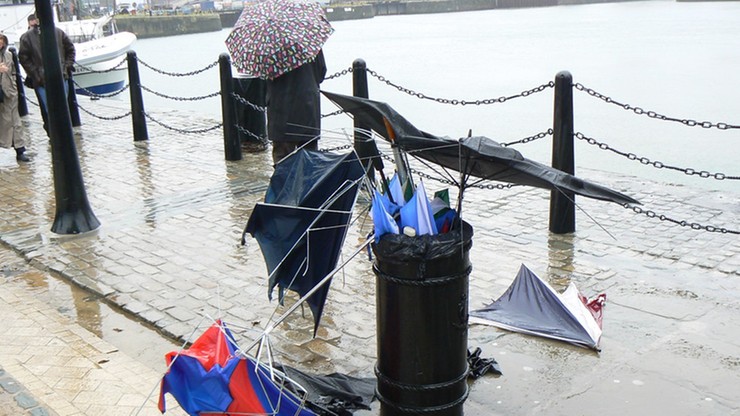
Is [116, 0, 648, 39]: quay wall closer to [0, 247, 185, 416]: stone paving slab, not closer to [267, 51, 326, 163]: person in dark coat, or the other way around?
[267, 51, 326, 163]: person in dark coat

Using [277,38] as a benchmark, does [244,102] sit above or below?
below

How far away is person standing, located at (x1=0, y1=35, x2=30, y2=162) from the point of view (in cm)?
1060

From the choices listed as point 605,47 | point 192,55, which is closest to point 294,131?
point 605,47

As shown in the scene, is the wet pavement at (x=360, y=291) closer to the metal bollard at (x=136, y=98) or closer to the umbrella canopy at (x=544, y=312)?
the umbrella canopy at (x=544, y=312)

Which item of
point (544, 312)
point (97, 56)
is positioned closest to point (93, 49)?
point (97, 56)

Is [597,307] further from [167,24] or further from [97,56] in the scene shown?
[167,24]

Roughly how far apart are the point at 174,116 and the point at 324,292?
438 inches

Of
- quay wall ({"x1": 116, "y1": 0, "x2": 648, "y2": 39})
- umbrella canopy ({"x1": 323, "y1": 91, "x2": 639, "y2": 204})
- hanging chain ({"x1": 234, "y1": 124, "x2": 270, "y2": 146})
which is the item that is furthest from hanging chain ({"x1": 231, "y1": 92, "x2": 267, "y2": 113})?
quay wall ({"x1": 116, "y1": 0, "x2": 648, "y2": 39})

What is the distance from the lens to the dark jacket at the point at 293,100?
753 cm

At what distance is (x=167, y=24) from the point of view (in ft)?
199

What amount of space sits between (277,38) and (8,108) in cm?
539

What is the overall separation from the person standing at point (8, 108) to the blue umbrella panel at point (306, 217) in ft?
24.3

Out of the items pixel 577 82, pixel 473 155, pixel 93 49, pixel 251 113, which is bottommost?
pixel 577 82

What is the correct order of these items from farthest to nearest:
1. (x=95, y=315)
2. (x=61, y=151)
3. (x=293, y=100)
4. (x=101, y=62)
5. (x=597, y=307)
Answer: (x=101, y=62) < (x=293, y=100) < (x=61, y=151) < (x=95, y=315) < (x=597, y=307)
